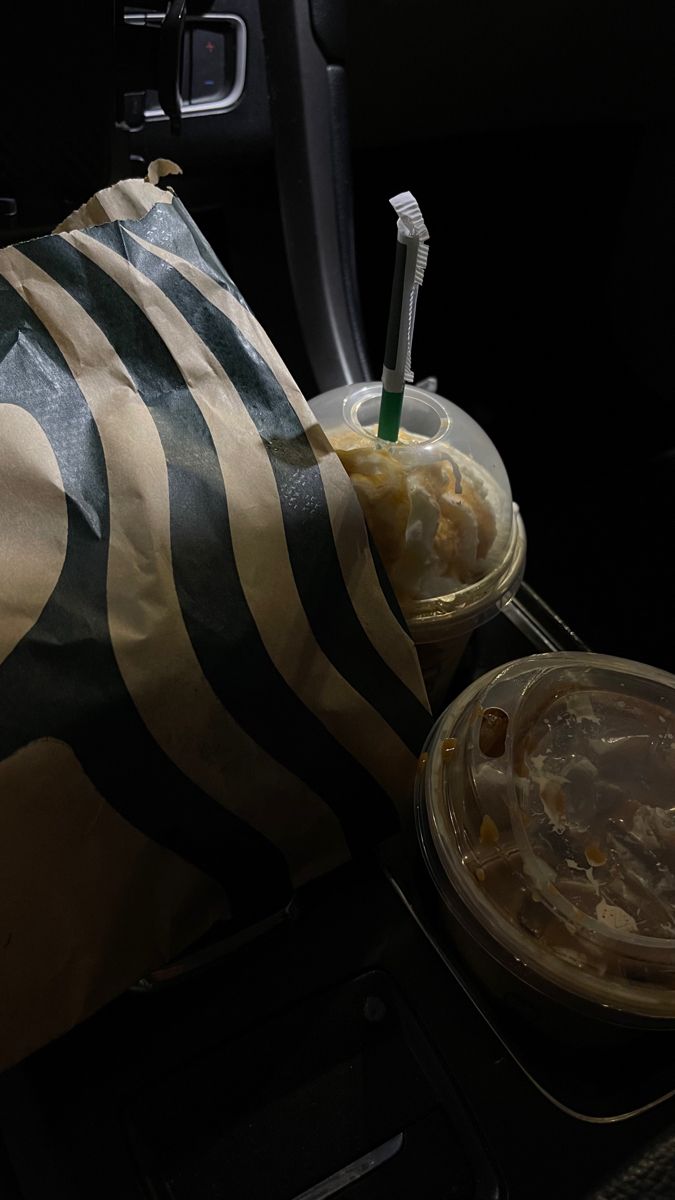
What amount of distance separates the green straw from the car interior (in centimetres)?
23

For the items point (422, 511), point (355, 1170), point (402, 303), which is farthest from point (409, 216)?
point (355, 1170)

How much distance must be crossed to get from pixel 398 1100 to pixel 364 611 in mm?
271

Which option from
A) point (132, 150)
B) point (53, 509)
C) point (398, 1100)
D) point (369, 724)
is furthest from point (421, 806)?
point (132, 150)

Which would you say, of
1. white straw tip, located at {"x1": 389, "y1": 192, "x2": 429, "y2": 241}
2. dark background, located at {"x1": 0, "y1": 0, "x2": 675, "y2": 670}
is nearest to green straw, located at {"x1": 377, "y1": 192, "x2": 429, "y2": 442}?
white straw tip, located at {"x1": 389, "y1": 192, "x2": 429, "y2": 241}

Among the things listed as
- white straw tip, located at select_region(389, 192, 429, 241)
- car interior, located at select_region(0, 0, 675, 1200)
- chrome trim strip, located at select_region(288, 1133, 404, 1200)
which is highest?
white straw tip, located at select_region(389, 192, 429, 241)

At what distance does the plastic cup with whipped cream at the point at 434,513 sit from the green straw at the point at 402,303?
3cm

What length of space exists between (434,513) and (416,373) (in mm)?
761

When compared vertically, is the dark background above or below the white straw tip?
below

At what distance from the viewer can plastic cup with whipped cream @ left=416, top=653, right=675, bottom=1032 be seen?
0.52 metres

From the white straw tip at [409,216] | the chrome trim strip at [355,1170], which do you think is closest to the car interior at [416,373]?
the chrome trim strip at [355,1170]

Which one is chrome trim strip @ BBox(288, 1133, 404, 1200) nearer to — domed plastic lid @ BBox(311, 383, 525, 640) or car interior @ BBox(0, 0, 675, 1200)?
car interior @ BBox(0, 0, 675, 1200)

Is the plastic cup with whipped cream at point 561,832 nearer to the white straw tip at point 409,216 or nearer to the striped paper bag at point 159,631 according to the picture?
the striped paper bag at point 159,631

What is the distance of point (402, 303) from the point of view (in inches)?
23.3

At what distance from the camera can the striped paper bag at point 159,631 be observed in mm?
481
